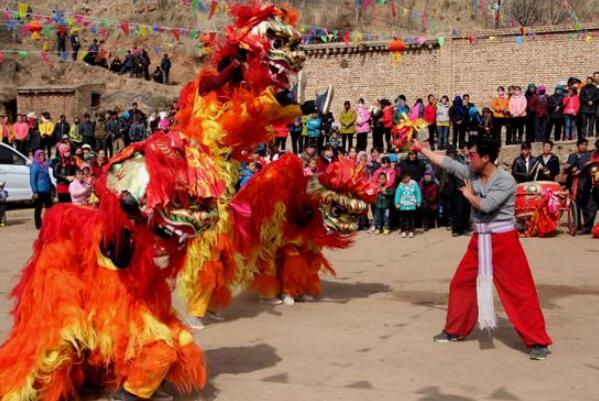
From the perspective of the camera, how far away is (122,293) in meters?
4.90

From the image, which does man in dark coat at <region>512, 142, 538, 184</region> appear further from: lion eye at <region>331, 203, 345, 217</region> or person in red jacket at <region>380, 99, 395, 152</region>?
lion eye at <region>331, 203, 345, 217</region>

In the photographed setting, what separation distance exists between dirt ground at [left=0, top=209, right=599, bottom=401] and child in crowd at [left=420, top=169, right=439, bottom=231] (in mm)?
3908

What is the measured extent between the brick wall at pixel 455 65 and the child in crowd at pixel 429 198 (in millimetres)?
13241

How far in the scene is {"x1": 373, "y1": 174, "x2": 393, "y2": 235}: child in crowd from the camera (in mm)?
14211


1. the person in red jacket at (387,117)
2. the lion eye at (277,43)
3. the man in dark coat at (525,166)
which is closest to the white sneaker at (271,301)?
the lion eye at (277,43)

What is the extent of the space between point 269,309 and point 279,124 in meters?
1.87

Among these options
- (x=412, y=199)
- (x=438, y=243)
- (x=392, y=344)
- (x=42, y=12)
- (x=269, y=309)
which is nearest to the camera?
(x=392, y=344)

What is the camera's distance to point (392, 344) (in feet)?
21.7

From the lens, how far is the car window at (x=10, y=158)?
17875 millimetres

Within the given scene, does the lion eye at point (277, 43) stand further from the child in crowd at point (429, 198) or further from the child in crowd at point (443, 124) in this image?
the child in crowd at point (443, 124)

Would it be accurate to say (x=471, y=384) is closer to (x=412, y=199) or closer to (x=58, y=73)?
(x=412, y=199)

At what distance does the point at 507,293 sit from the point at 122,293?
297 centimetres

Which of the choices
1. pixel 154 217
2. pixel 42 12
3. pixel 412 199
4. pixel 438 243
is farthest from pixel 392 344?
pixel 42 12

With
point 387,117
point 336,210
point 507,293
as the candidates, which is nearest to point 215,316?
point 336,210
